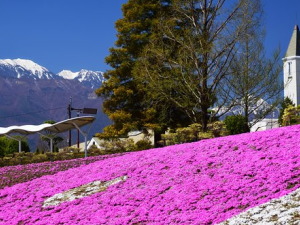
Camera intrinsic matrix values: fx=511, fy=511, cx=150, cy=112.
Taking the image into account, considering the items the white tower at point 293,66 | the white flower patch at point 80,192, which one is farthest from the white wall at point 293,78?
the white flower patch at point 80,192

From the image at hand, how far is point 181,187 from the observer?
569 inches

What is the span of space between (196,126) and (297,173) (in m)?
19.7

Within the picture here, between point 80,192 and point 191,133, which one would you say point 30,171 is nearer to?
point 80,192

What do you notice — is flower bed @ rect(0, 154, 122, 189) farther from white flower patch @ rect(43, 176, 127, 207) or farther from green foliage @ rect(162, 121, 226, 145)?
white flower patch @ rect(43, 176, 127, 207)

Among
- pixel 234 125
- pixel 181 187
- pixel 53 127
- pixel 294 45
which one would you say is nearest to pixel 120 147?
pixel 234 125

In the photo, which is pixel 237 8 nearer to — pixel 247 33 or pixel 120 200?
pixel 247 33

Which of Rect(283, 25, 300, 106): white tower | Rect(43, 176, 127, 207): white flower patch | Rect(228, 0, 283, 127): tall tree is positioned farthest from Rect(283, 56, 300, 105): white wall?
Rect(43, 176, 127, 207): white flower patch

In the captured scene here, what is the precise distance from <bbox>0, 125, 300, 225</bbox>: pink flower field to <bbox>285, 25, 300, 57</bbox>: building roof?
55988 mm

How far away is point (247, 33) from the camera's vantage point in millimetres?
35938

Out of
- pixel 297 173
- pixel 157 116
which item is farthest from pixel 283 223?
pixel 157 116

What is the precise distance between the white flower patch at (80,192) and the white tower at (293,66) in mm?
55264

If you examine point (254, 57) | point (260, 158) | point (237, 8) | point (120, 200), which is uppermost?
point (237, 8)

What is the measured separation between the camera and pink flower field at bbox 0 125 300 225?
12.4 meters

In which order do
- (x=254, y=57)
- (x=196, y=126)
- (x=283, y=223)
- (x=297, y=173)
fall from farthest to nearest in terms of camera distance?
(x=254, y=57) < (x=196, y=126) < (x=297, y=173) < (x=283, y=223)
